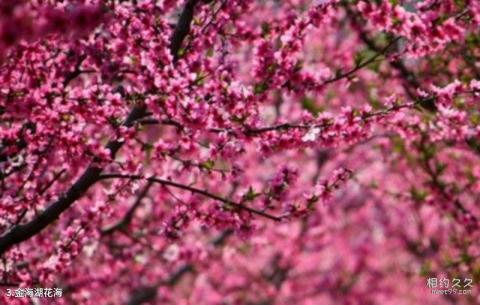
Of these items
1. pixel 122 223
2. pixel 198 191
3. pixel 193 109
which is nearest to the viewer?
pixel 193 109

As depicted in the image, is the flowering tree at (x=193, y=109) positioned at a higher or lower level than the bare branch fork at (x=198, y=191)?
higher

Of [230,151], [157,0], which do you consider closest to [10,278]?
[230,151]

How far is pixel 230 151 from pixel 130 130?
1030 millimetres

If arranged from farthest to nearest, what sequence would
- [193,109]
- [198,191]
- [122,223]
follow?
1. [122,223]
2. [198,191]
3. [193,109]

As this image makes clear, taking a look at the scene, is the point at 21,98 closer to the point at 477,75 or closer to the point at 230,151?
the point at 230,151

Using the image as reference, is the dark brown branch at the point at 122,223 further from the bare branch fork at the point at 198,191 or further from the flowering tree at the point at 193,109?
the bare branch fork at the point at 198,191

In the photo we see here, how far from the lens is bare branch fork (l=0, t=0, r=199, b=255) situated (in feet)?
18.2

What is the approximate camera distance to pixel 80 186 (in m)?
5.57

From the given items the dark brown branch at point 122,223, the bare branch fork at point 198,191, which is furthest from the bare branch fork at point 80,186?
the dark brown branch at point 122,223

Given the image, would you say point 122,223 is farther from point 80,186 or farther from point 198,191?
point 198,191

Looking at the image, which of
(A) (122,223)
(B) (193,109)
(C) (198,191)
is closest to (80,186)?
(C) (198,191)

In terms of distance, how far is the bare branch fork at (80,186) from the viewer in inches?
219

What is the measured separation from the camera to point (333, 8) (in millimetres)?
5785

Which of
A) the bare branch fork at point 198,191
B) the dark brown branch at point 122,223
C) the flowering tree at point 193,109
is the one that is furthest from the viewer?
the dark brown branch at point 122,223
